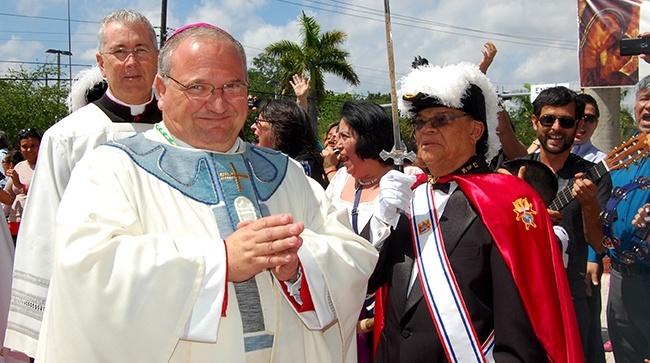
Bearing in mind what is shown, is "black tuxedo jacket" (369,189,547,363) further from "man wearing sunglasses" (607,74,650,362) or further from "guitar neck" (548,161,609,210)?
"man wearing sunglasses" (607,74,650,362)

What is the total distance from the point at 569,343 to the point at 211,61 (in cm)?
181

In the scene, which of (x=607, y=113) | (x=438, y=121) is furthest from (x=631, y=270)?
(x=607, y=113)

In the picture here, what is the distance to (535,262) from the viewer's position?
101 inches

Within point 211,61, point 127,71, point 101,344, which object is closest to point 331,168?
point 127,71

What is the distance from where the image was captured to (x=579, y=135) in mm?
4980

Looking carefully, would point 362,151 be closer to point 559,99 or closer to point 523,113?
point 559,99

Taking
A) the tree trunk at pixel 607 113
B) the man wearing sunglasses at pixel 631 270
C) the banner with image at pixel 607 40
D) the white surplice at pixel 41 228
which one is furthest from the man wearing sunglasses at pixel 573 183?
the tree trunk at pixel 607 113

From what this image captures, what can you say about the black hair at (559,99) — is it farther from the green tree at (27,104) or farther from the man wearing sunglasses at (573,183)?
the green tree at (27,104)

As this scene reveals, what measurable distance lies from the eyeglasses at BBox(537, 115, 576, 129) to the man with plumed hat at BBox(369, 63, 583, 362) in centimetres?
154

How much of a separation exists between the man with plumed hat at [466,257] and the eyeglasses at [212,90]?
0.90m

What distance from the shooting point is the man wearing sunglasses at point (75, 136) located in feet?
9.44

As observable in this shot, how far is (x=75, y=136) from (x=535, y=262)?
7.56 feet

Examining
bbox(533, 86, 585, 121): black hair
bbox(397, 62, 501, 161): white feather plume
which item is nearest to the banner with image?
bbox(533, 86, 585, 121): black hair

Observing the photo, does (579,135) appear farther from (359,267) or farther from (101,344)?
(101,344)
